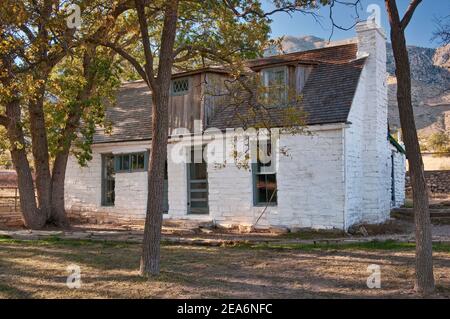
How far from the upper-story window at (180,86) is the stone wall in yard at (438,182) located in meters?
17.3

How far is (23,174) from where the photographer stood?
1502 cm

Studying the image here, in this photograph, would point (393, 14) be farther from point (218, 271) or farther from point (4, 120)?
point (4, 120)

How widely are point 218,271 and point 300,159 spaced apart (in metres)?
6.17

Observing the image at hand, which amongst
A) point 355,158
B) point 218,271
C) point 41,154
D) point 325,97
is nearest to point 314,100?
point 325,97

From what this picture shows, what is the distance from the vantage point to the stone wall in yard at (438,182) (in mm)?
28297

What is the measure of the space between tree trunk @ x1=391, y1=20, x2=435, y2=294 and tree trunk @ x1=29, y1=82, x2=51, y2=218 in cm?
1147

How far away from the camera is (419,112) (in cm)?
8388

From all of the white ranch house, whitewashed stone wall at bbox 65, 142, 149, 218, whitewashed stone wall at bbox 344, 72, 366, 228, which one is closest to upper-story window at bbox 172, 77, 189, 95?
the white ranch house

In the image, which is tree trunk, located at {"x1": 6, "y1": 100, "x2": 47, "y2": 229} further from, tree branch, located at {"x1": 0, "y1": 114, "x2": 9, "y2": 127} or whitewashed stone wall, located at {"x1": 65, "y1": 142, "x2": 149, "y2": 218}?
whitewashed stone wall, located at {"x1": 65, "y1": 142, "x2": 149, "y2": 218}

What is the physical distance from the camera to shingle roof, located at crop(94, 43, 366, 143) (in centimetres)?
1403

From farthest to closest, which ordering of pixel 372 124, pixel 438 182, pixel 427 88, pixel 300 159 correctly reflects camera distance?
pixel 427 88 < pixel 438 182 < pixel 372 124 < pixel 300 159

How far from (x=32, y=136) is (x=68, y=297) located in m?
9.69
